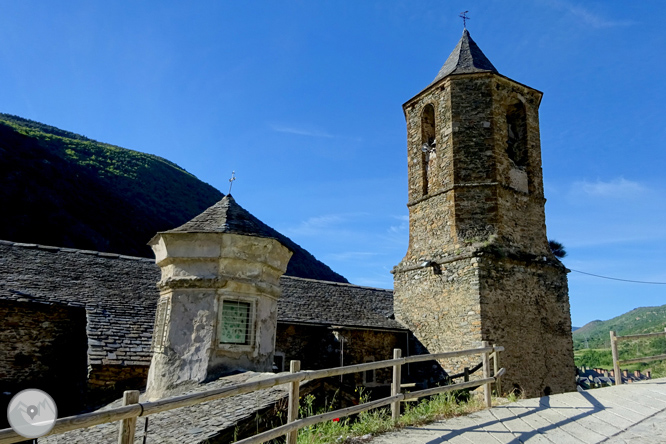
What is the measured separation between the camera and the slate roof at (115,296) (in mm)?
12273

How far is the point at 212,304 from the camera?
10.2 metres

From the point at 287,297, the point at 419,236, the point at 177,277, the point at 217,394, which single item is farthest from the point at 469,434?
the point at 287,297

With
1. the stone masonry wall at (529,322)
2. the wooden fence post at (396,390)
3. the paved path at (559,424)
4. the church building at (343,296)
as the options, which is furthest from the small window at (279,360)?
the wooden fence post at (396,390)

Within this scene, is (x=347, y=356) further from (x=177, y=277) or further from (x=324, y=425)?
(x=324, y=425)

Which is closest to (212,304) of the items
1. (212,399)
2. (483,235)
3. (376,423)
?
(376,423)

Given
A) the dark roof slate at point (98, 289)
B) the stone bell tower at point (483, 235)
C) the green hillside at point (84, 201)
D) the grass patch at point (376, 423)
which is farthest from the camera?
the green hillside at point (84, 201)

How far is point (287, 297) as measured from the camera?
17.5 metres

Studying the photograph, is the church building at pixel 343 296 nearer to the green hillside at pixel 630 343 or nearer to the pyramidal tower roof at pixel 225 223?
the pyramidal tower roof at pixel 225 223

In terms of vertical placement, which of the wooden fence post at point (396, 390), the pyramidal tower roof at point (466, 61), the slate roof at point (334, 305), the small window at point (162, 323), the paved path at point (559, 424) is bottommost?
the paved path at point (559, 424)

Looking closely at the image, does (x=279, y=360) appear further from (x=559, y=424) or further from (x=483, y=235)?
(x=559, y=424)

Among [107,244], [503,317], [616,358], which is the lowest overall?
[616,358]

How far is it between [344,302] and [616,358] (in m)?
10.2

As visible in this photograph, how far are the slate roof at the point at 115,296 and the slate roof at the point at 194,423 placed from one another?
3.31m

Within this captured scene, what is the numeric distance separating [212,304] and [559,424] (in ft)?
22.6
